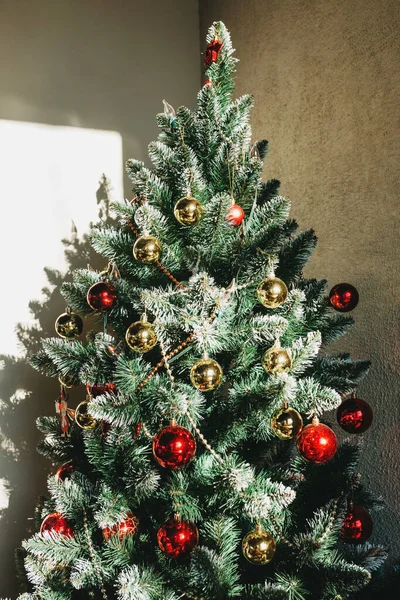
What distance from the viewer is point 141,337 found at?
0.83m

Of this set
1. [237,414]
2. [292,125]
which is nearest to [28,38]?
[292,125]

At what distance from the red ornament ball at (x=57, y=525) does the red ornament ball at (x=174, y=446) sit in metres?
0.26

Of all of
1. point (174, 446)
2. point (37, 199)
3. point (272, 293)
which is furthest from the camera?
point (37, 199)

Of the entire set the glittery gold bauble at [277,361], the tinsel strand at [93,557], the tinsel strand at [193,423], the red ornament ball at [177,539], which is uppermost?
the glittery gold bauble at [277,361]

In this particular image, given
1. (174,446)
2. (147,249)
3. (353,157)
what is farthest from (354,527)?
(353,157)

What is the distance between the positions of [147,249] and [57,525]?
1.62 feet

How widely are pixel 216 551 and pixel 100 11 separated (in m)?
1.57

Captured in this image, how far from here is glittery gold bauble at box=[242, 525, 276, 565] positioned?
75 cm

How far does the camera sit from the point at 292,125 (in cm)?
148

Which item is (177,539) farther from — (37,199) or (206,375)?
(37,199)

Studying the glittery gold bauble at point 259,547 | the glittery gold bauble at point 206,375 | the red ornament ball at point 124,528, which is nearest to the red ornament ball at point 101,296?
the glittery gold bauble at point 206,375

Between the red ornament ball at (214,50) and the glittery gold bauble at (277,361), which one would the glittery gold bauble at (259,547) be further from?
the red ornament ball at (214,50)

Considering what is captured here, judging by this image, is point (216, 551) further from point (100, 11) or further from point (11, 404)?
point (100, 11)

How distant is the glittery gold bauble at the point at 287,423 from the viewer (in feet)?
2.55
